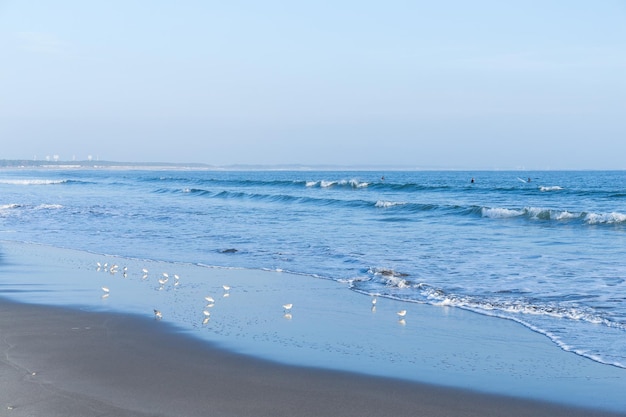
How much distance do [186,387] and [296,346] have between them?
5.80ft

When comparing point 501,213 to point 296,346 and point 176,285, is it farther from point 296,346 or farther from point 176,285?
point 296,346

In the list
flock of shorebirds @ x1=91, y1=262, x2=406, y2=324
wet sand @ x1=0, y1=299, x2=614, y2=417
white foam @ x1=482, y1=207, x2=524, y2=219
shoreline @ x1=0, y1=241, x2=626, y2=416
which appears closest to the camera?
wet sand @ x1=0, y1=299, x2=614, y2=417

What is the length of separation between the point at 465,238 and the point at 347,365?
12.6m

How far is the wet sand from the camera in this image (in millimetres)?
5559

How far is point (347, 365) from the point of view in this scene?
6.89m

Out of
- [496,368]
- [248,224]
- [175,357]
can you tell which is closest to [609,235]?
[248,224]

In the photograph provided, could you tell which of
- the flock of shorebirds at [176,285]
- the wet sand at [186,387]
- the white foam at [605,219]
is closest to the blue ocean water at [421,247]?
the white foam at [605,219]

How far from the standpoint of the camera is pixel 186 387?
6113mm

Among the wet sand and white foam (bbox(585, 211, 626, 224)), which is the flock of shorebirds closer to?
the wet sand

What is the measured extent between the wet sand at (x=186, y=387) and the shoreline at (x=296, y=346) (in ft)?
0.08

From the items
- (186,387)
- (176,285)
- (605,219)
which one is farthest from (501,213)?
(186,387)

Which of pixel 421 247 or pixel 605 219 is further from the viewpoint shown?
pixel 605 219

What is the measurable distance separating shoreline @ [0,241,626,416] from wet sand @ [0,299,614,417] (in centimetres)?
2

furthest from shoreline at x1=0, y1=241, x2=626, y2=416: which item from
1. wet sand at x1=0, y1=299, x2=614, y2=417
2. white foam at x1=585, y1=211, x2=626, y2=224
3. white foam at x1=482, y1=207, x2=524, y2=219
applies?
white foam at x1=482, y1=207, x2=524, y2=219
